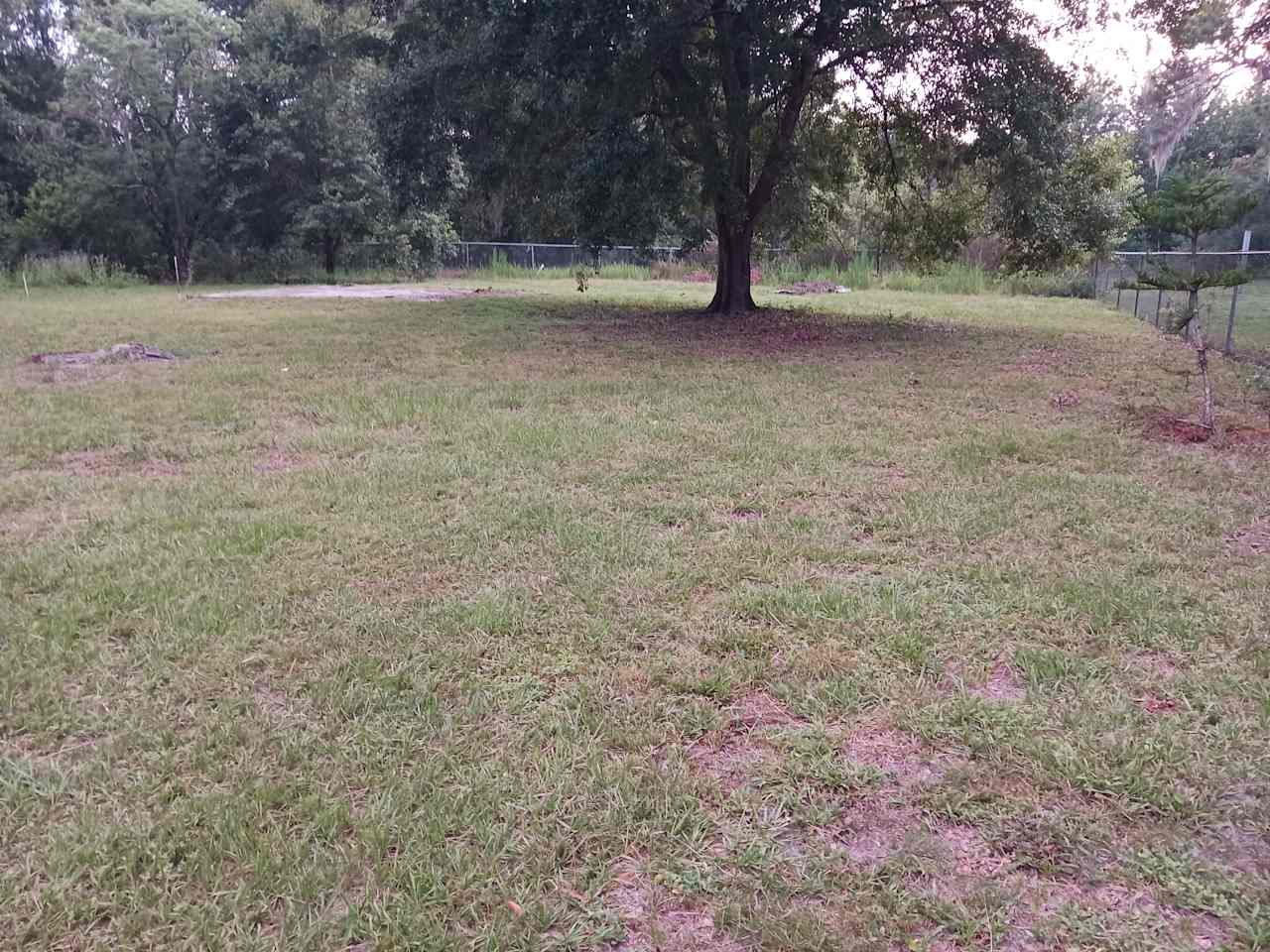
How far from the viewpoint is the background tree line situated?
9.86m

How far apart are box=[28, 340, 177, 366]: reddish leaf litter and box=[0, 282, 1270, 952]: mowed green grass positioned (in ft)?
11.1

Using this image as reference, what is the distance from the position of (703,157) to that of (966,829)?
32.3 feet

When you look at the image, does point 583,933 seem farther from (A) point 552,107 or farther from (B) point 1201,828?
(A) point 552,107

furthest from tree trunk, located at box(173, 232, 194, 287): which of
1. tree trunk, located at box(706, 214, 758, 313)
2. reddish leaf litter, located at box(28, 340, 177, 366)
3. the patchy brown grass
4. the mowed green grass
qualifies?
the patchy brown grass

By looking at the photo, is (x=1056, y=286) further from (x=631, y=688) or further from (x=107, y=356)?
(x=631, y=688)

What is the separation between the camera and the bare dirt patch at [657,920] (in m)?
1.68

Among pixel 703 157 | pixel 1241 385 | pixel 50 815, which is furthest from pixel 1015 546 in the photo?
pixel 703 157

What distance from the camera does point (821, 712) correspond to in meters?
2.42

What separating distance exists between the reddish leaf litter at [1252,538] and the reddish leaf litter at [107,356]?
8867mm

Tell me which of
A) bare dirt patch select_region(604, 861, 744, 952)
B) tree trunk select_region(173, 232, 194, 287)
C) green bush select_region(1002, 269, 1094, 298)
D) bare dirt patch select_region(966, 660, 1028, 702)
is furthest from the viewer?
tree trunk select_region(173, 232, 194, 287)

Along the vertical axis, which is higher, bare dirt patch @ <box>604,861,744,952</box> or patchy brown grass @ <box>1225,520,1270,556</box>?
patchy brown grass @ <box>1225,520,1270,556</box>

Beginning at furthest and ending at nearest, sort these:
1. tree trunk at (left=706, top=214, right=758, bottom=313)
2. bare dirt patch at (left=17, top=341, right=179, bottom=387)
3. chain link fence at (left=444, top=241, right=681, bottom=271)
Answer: chain link fence at (left=444, top=241, right=681, bottom=271) → tree trunk at (left=706, top=214, right=758, bottom=313) → bare dirt patch at (left=17, top=341, right=179, bottom=387)

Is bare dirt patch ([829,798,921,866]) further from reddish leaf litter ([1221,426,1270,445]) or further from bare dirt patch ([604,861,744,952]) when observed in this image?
reddish leaf litter ([1221,426,1270,445])

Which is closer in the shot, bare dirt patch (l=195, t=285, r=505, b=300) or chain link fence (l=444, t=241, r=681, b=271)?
bare dirt patch (l=195, t=285, r=505, b=300)
